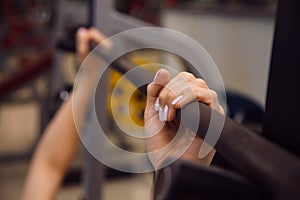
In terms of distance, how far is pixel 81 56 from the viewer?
1.31 meters

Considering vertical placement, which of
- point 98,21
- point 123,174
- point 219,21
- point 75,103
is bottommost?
point 123,174

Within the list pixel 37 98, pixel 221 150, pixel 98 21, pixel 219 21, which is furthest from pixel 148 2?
pixel 221 150

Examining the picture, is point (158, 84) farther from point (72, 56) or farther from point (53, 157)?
point (72, 56)

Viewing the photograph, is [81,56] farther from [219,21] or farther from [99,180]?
[219,21]

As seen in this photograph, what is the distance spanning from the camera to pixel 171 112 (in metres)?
0.53

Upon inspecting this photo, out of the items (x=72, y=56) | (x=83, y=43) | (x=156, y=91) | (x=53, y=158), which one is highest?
(x=156, y=91)

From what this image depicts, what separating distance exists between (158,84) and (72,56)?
217 centimetres

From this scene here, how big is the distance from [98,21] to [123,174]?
69.9 inches

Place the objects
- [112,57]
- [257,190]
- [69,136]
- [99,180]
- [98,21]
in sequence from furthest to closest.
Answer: [99,180] → [98,21] → [69,136] → [112,57] → [257,190]

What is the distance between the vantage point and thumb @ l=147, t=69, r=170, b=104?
57cm

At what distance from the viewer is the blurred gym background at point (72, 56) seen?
2.78 meters

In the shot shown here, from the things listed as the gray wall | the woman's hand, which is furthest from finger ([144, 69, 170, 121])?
the gray wall

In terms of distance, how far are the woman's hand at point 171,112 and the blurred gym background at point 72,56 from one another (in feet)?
6.67

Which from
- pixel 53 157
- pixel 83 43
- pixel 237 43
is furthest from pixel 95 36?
pixel 237 43
